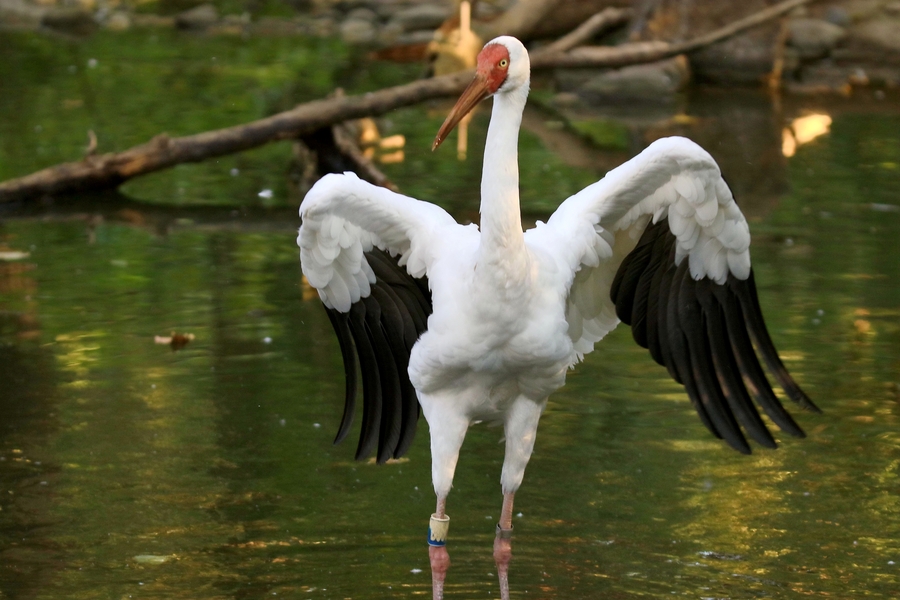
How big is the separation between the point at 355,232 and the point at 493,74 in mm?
787

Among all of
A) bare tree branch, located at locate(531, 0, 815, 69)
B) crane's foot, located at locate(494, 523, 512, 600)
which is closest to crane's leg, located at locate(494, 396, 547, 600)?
crane's foot, located at locate(494, 523, 512, 600)

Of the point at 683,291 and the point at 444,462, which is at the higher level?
the point at 683,291

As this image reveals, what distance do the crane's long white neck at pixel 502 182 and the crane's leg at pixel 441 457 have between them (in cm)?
67

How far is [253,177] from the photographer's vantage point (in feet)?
38.4

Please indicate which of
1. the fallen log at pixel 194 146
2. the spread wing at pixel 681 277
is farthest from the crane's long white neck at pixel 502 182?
the fallen log at pixel 194 146

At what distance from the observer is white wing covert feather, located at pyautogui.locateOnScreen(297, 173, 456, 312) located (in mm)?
4641

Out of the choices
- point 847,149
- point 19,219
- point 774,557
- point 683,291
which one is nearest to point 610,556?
point 774,557

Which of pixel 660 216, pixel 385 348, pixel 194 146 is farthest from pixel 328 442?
pixel 194 146

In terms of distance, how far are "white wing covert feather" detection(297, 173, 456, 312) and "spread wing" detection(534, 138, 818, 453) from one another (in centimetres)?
43

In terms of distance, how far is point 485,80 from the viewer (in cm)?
445

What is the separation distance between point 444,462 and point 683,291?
1.10 metres

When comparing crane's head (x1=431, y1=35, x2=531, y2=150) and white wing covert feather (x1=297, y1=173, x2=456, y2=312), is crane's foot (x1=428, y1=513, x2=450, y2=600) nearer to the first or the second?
white wing covert feather (x1=297, y1=173, x2=456, y2=312)

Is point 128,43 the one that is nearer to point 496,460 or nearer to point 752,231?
point 752,231

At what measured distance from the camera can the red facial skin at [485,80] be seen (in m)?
4.43
